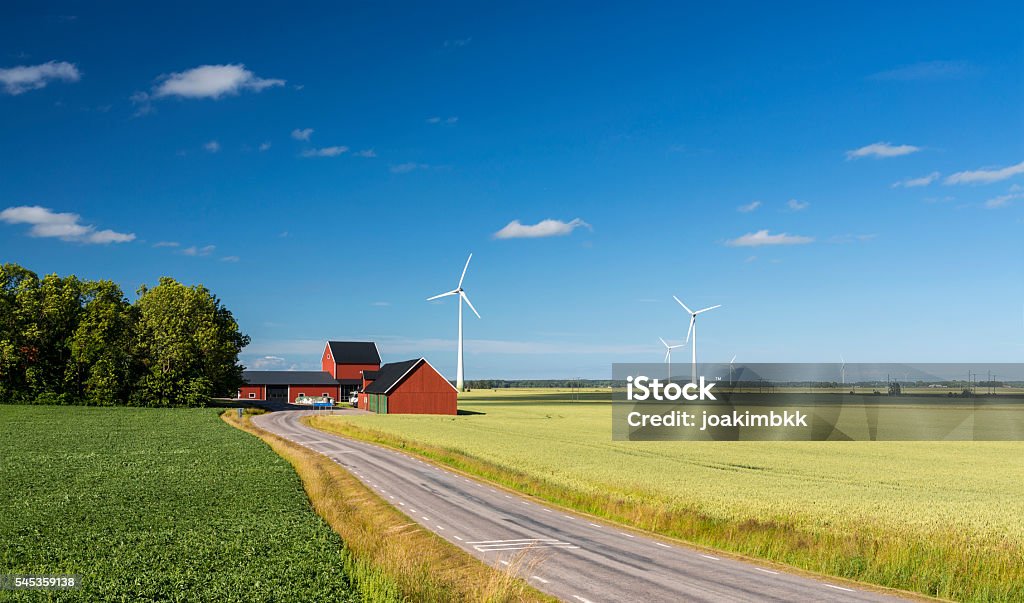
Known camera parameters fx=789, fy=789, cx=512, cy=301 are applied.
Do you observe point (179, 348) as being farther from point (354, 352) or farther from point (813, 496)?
point (813, 496)

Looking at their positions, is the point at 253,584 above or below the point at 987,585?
above

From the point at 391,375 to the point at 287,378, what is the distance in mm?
46853

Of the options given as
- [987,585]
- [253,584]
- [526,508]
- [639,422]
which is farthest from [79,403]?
[987,585]

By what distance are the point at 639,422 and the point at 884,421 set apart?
44.2 meters

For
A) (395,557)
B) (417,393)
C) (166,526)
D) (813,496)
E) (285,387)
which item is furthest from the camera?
(285,387)

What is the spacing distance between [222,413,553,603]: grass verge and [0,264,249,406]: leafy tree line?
88134mm

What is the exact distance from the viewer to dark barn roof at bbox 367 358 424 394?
406ft

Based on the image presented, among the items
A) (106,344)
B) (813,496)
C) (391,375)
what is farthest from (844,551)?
(106,344)

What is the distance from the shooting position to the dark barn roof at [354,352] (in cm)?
17050

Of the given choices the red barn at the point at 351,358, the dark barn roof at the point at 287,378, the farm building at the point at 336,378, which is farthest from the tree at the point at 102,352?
the red barn at the point at 351,358

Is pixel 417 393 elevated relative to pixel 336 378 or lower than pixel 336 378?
lower

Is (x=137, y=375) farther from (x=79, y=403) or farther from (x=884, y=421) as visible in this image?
(x=884, y=421)

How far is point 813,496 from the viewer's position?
3672 cm

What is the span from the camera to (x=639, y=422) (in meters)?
89.1
